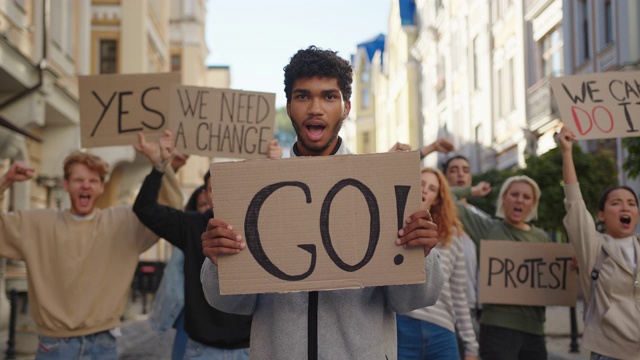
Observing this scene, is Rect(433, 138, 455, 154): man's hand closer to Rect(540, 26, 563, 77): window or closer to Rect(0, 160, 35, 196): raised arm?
Rect(0, 160, 35, 196): raised arm

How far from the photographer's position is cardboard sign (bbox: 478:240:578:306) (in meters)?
6.43

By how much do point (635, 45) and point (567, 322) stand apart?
5.99m

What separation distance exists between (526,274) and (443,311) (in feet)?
3.24

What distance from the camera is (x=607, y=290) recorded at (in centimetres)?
548

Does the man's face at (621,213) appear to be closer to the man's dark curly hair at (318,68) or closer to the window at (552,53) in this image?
the man's dark curly hair at (318,68)

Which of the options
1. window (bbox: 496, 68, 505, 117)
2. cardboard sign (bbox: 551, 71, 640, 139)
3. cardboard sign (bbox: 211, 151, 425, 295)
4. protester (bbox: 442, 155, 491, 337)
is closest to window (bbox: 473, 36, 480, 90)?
window (bbox: 496, 68, 505, 117)

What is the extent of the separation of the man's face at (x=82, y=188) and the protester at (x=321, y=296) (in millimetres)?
2221

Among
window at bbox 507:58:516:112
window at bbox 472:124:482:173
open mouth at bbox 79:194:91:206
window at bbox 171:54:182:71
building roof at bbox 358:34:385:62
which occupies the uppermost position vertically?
building roof at bbox 358:34:385:62

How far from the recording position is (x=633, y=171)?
27.8ft

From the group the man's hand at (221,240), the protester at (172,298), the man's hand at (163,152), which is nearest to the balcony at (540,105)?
the protester at (172,298)

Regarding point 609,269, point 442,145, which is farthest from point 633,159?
point 609,269

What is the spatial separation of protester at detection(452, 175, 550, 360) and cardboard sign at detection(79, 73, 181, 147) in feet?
8.48

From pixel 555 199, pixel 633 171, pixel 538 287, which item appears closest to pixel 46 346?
pixel 538 287

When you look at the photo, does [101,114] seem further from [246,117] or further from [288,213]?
[288,213]
